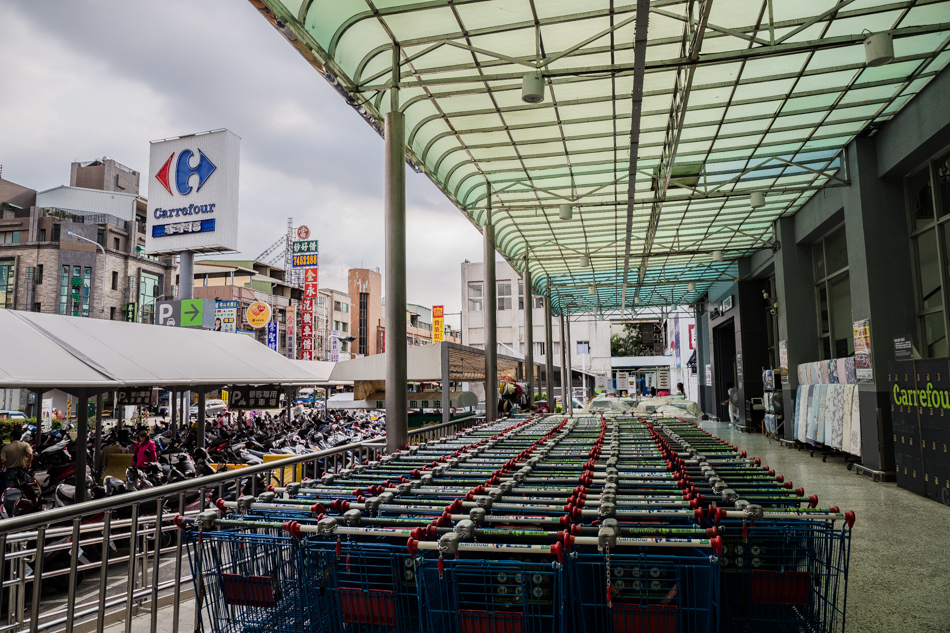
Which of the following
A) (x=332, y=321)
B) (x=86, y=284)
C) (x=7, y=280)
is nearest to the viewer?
(x=7, y=280)

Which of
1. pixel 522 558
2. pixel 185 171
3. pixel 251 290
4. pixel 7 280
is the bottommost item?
pixel 522 558

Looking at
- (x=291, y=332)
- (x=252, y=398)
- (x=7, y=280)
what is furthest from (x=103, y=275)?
(x=252, y=398)

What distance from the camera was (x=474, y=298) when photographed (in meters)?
51.0

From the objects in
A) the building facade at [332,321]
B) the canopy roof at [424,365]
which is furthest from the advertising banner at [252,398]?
the building facade at [332,321]

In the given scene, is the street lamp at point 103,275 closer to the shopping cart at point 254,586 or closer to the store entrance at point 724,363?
the store entrance at point 724,363

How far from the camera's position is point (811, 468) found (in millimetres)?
12953

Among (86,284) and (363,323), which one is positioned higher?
(363,323)

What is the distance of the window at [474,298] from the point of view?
50.4 metres

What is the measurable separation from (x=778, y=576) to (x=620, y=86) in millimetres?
8794

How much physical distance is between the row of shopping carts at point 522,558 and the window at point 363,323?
3652 inches

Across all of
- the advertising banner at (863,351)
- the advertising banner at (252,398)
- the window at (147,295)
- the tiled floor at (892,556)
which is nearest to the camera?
the tiled floor at (892,556)

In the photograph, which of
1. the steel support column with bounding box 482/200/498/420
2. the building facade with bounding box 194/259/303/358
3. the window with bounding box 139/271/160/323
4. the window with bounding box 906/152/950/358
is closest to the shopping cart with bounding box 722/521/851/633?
the window with bounding box 906/152/950/358

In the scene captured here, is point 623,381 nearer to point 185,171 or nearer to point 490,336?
point 490,336

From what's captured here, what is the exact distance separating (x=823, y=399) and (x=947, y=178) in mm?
5949
